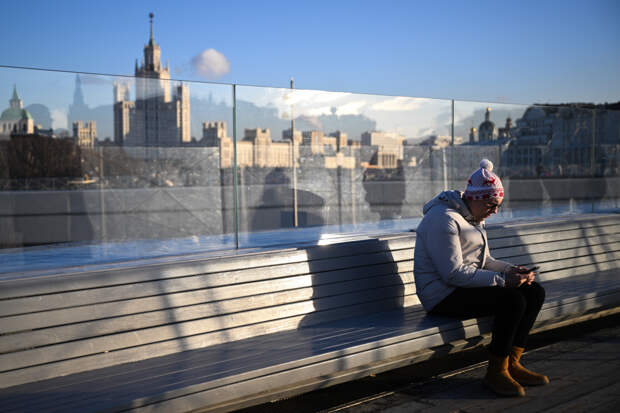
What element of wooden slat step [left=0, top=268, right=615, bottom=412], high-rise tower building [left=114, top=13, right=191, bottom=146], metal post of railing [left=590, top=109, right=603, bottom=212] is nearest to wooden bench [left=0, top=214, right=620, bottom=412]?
wooden slat step [left=0, top=268, right=615, bottom=412]

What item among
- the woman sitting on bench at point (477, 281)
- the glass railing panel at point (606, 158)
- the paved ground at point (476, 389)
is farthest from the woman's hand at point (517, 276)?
the glass railing panel at point (606, 158)

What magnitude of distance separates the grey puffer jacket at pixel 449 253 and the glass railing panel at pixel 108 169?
1506 millimetres

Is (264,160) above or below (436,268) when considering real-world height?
above

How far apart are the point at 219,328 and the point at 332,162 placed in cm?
348

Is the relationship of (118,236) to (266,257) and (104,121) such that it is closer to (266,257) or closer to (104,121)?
(104,121)

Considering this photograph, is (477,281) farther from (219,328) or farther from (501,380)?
(219,328)

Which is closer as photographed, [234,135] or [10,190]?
[234,135]

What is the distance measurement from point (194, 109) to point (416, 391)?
8.98 ft

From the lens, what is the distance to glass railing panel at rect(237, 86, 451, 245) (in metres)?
5.39

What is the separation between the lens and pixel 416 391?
375cm

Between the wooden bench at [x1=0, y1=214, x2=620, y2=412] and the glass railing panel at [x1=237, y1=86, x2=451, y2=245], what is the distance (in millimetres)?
846

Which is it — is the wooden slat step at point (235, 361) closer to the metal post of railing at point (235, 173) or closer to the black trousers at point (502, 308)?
the black trousers at point (502, 308)

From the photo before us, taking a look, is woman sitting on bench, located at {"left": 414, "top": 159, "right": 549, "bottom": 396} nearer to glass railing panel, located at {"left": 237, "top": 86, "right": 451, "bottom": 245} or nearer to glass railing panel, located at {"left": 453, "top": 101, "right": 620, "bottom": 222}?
glass railing panel, located at {"left": 237, "top": 86, "right": 451, "bottom": 245}

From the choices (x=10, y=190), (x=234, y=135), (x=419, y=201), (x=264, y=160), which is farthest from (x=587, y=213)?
(x=10, y=190)
